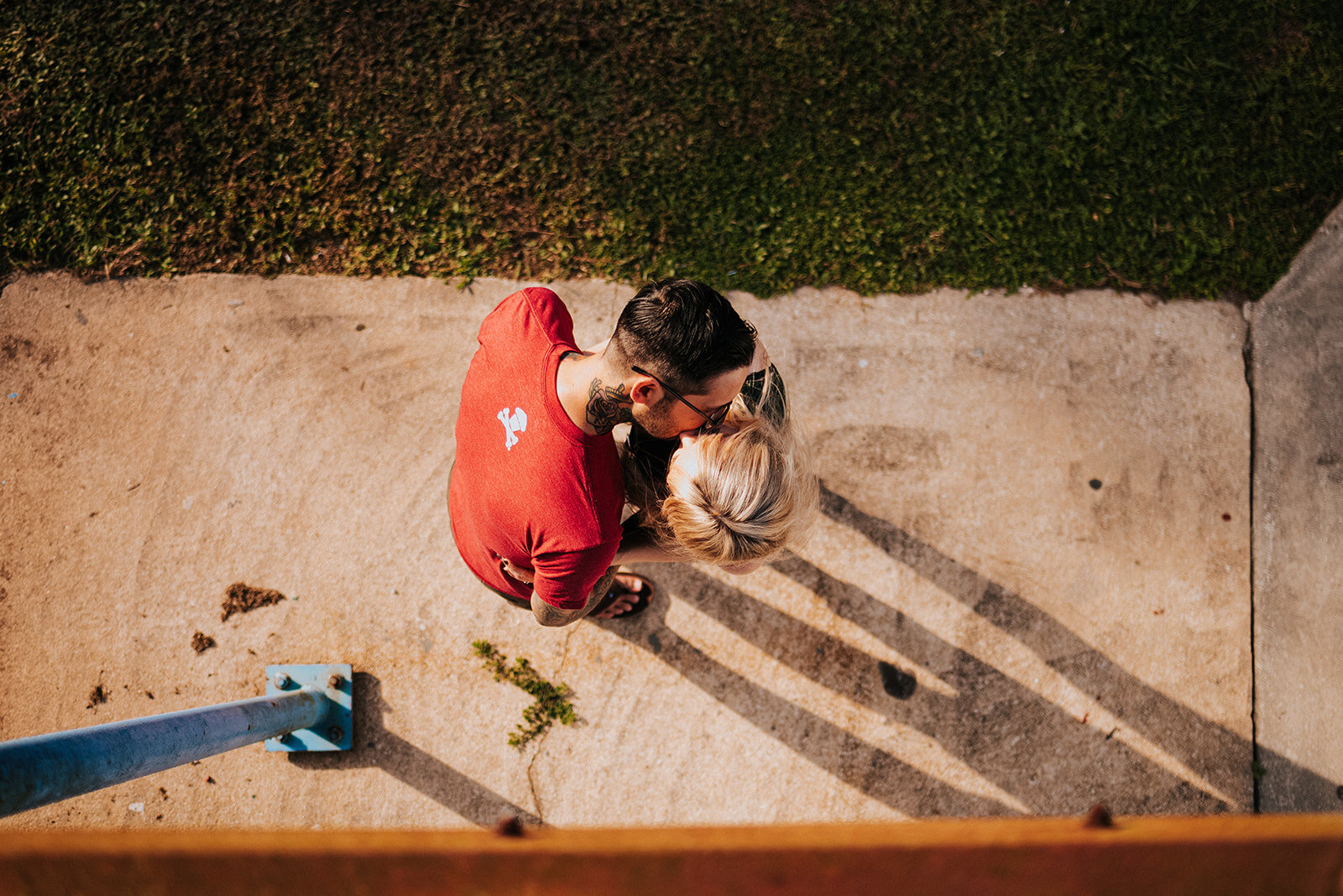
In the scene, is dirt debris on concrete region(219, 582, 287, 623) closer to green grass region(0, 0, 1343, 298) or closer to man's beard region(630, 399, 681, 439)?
green grass region(0, 0, 1343, 298)

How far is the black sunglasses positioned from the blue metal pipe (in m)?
1.79

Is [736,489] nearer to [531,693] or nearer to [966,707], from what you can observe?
[531,693]

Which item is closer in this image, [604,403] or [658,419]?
[604,403]

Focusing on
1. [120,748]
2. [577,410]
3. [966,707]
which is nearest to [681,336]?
[577,410]

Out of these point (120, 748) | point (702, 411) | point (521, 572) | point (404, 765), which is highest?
point (702, 411)

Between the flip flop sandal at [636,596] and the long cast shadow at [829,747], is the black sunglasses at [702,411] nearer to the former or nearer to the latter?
the flip flop sandal at [636,596]

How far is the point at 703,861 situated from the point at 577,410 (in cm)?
139

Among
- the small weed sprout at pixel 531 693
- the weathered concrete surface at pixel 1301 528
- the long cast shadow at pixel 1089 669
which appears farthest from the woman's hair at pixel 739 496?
the weathered concrete surface at pixel 1301 528

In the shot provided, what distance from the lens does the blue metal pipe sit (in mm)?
1614

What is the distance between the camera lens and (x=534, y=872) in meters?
0.91

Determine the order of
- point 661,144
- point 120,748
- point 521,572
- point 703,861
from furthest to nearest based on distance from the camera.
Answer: point 661,144
point 521,572
point 120,748
point 703,861

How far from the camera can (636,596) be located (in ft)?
11.1

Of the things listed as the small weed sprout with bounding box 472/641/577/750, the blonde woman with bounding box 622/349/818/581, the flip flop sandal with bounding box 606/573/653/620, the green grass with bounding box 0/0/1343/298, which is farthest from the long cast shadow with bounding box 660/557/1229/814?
the green grass with bounding box 0/0/1343/298

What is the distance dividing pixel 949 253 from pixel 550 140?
2304 mm
